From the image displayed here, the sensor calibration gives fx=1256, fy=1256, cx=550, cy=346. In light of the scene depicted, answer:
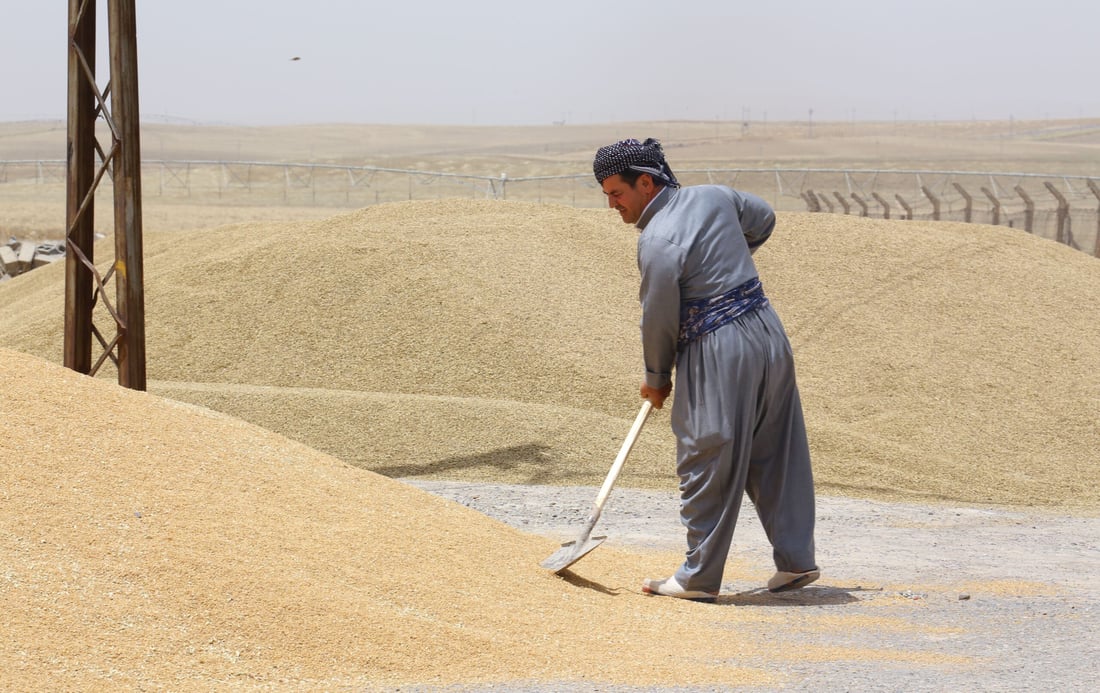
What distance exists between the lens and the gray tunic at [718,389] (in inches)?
183

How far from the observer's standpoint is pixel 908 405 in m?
10.3

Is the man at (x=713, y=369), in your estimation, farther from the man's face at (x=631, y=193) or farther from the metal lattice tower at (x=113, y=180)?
the metal lattice tower at (x=113, y=180)

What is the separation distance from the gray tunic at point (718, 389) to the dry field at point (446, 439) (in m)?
0.31

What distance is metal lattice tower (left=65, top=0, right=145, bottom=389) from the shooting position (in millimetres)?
7645

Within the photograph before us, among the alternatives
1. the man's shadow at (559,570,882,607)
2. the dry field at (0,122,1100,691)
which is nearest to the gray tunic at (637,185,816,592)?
the man's shadow at (559,570,882,607)

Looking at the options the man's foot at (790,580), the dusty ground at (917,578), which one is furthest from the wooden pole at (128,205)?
the man's foot at (790,580)

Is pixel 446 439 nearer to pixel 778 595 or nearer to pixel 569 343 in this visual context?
pixel 569 343

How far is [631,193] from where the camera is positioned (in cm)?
483

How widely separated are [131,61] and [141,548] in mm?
4649

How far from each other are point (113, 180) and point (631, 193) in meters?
4.23

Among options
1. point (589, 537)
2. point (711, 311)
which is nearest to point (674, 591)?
point (589, 537)

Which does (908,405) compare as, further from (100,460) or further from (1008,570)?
(100,460)

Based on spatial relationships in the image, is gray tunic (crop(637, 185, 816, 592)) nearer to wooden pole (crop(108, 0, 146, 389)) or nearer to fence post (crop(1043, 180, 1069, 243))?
wooden pole (crop(108, 0, 146, 389))

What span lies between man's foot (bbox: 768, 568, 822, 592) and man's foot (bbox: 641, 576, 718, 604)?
303 millimetres
